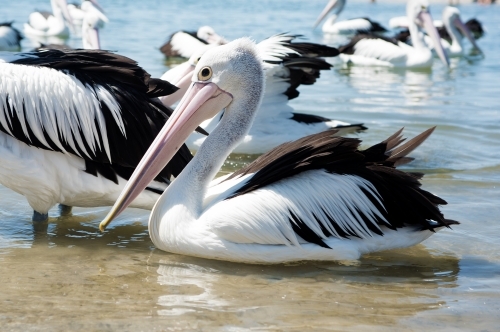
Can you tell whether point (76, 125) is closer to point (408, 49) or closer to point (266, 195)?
point (266, 195)

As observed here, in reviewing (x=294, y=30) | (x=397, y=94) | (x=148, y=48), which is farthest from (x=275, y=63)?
(x=294, y=30)

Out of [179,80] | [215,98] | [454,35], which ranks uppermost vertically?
[215,98]

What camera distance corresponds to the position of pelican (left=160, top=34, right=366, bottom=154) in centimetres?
704

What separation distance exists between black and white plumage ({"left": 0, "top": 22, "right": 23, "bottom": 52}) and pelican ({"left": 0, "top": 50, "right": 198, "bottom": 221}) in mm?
11608

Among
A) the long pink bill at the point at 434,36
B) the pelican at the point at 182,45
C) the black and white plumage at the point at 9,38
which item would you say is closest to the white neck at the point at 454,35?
the long pink bill at the point at 434,36

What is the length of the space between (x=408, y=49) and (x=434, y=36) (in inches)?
21.3

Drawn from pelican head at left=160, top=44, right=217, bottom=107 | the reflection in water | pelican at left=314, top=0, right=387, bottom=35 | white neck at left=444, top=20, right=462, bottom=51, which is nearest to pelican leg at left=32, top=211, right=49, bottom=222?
the reflection in water

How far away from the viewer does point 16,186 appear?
496 centimetres

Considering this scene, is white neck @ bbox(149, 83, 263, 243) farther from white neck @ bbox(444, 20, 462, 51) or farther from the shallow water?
white neck @ bbox(444, 20, 462, 51)

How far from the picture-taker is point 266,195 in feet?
14.5

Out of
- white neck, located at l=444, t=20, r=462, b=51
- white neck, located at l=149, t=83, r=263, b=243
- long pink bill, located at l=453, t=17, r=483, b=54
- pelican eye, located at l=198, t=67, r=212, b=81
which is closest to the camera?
white neck, located at l=149, t=83, r=263, b=243

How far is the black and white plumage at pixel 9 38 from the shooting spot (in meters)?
16.0

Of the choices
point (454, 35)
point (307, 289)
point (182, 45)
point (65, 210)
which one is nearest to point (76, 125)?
point (65, 210)

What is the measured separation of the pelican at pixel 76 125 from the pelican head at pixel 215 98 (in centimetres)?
49
